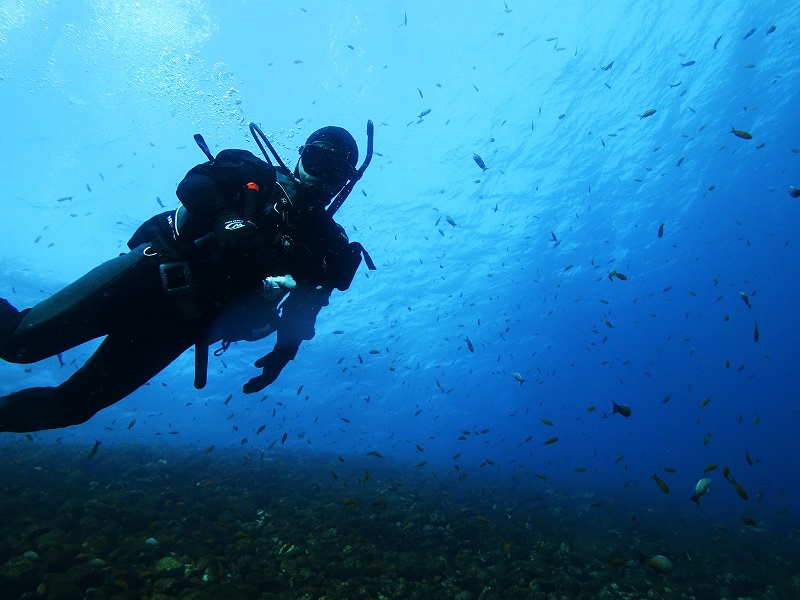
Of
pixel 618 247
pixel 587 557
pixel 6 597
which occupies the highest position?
pixel 6 597

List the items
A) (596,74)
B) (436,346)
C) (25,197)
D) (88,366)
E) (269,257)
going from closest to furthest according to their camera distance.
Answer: (269,257) → (88,366) → (596,74) → (25,197) → (436,346)

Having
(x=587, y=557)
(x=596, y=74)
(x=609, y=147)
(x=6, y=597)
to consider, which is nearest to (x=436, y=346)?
(x=609, y=147)

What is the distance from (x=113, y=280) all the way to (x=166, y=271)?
20.8 inches

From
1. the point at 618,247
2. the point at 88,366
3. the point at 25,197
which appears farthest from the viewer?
the point at 618,247

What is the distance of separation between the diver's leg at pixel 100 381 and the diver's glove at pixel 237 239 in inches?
39.0

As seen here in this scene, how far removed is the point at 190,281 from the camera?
277 cm

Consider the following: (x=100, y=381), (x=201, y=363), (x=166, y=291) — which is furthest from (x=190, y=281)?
(x=100, y=381)

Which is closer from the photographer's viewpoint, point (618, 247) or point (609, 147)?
point (609, 147)

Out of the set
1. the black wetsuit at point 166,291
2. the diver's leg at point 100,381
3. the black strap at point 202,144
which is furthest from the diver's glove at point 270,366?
the black strap at point 202,144

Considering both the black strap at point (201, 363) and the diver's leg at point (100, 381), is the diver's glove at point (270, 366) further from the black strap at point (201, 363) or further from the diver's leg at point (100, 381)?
the diver's leg at point (100, 381)

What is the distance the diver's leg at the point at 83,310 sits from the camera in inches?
109

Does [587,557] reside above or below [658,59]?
below

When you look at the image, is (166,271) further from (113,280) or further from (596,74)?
(596,74)

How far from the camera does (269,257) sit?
108 inches
